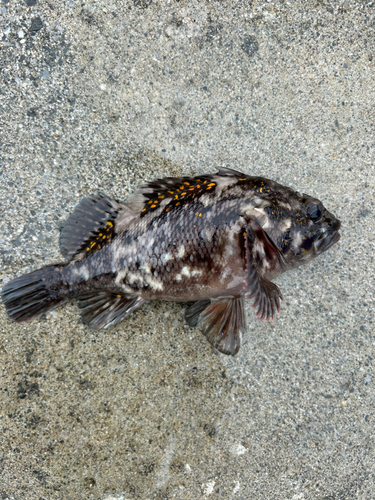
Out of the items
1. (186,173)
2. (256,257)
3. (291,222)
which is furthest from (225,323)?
(186,173)

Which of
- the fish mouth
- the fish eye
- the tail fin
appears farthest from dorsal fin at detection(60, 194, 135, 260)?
the fish mouth

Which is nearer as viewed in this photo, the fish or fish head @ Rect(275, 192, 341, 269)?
the fish

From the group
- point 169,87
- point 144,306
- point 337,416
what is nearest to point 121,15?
point 169,87

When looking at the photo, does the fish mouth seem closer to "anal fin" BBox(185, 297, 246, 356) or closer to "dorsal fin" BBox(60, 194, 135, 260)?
"anal fin" BBox(185, 297, 246, 356)

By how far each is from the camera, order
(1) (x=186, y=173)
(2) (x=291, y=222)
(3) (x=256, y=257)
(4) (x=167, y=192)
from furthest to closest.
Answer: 1. (1) (x=186, y=173)
2. (4) (x=167, y=192)
3. (2) (x=291, y=222)
4. (3) (x=256, y=257)

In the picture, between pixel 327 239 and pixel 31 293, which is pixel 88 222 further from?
pixel 327 239

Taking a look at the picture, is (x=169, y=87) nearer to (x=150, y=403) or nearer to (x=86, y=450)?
(x=150, y=403)

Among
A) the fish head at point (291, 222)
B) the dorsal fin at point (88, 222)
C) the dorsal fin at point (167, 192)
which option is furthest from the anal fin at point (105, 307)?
the fish head at point (291, 222)
